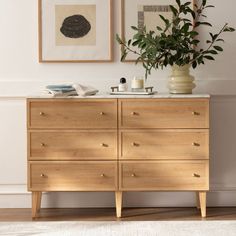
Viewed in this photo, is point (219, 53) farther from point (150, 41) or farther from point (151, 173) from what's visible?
point (151, 173)

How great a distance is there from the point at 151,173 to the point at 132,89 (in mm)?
607

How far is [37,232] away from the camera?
3969mm

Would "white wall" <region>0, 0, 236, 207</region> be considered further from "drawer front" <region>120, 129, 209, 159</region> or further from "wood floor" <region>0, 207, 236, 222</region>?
"drawer front" <region>120, 129, 209, 159</region>

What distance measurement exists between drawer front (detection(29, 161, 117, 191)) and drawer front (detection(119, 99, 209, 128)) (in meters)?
0.36

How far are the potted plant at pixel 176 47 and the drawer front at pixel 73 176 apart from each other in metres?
0.75

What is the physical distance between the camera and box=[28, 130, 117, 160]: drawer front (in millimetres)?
4273

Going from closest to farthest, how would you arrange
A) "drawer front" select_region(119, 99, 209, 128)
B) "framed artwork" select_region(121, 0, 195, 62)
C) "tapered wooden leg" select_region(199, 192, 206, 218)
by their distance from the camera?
"drawer front" select_region(119, 99, 209, 128) → "tapered wooden leg" select_region(199, 192, 206, 218) → "framed artwork" select_region(121, 0, 195, 62)

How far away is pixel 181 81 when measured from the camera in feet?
14.5

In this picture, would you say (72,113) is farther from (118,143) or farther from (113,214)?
(113,214)

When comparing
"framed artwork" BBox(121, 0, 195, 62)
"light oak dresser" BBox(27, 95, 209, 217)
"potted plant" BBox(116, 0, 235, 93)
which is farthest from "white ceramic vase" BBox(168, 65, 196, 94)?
"framed artwork" BBox(121, 0, 195, 62)

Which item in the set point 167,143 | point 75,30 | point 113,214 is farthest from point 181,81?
point 113,214

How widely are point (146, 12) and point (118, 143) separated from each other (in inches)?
41.0

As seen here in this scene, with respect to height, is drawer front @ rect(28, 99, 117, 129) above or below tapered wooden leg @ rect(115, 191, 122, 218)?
above

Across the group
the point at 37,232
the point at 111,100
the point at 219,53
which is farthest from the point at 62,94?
the point at 219,53
